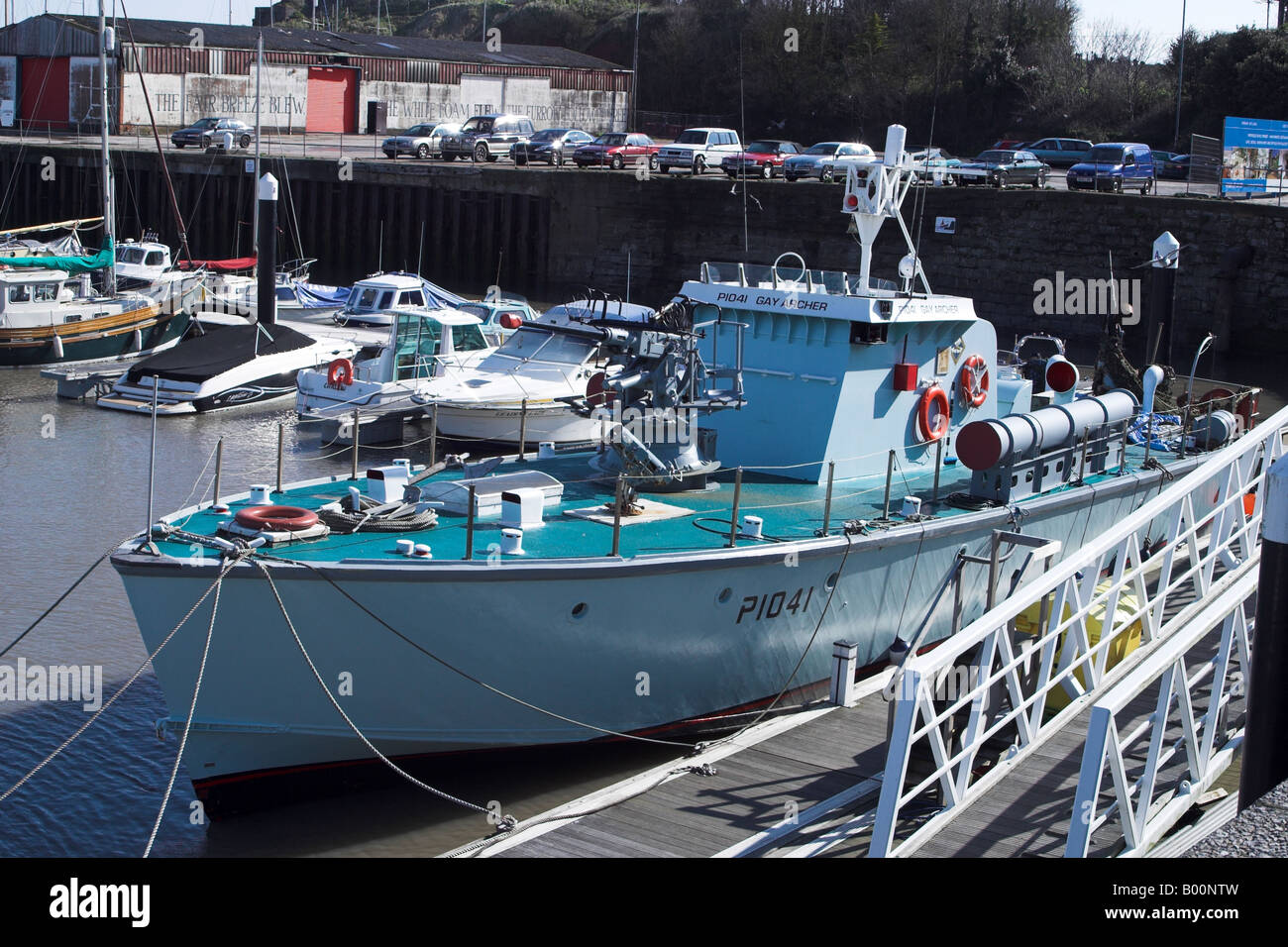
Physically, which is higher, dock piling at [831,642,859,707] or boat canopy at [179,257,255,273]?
boat canopy at [179,257,255,273]

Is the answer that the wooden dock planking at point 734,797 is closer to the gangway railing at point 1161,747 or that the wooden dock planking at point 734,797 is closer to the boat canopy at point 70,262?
the gangway railing at point 1161,747

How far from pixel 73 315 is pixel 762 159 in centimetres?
1931

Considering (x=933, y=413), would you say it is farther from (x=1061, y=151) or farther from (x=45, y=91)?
(x=45, y=91)

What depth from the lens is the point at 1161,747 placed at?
24.2ft

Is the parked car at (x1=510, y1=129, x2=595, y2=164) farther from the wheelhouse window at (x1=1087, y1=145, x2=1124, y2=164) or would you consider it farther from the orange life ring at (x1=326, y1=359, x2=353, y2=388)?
the orange life ring at (x1=326, y1=359, x2=353, y2=388)

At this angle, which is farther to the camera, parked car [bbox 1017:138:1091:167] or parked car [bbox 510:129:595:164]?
parked car [bbox 510:129:595:164]

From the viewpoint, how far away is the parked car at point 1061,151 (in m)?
40.5

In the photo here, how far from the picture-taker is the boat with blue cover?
9.13 metres

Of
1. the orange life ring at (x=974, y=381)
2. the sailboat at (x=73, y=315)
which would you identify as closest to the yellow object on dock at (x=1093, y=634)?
the orange life ring at (x=974, y=381)

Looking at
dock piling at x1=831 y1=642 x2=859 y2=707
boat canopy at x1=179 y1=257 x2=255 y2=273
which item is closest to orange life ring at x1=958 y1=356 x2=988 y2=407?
dock piling at x1=831 y1=642 x2=859 y2=707

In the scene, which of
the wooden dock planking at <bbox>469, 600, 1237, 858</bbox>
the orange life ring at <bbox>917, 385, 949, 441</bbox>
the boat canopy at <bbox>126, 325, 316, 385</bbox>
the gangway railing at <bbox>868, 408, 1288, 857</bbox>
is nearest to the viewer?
the gangway railing at <bbox>868, 408, 1288, 857</bbox>

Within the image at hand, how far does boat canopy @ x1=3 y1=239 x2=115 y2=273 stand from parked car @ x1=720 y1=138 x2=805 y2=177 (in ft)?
50.5

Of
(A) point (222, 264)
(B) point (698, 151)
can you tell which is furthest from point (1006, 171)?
(A) point (222, 264)
